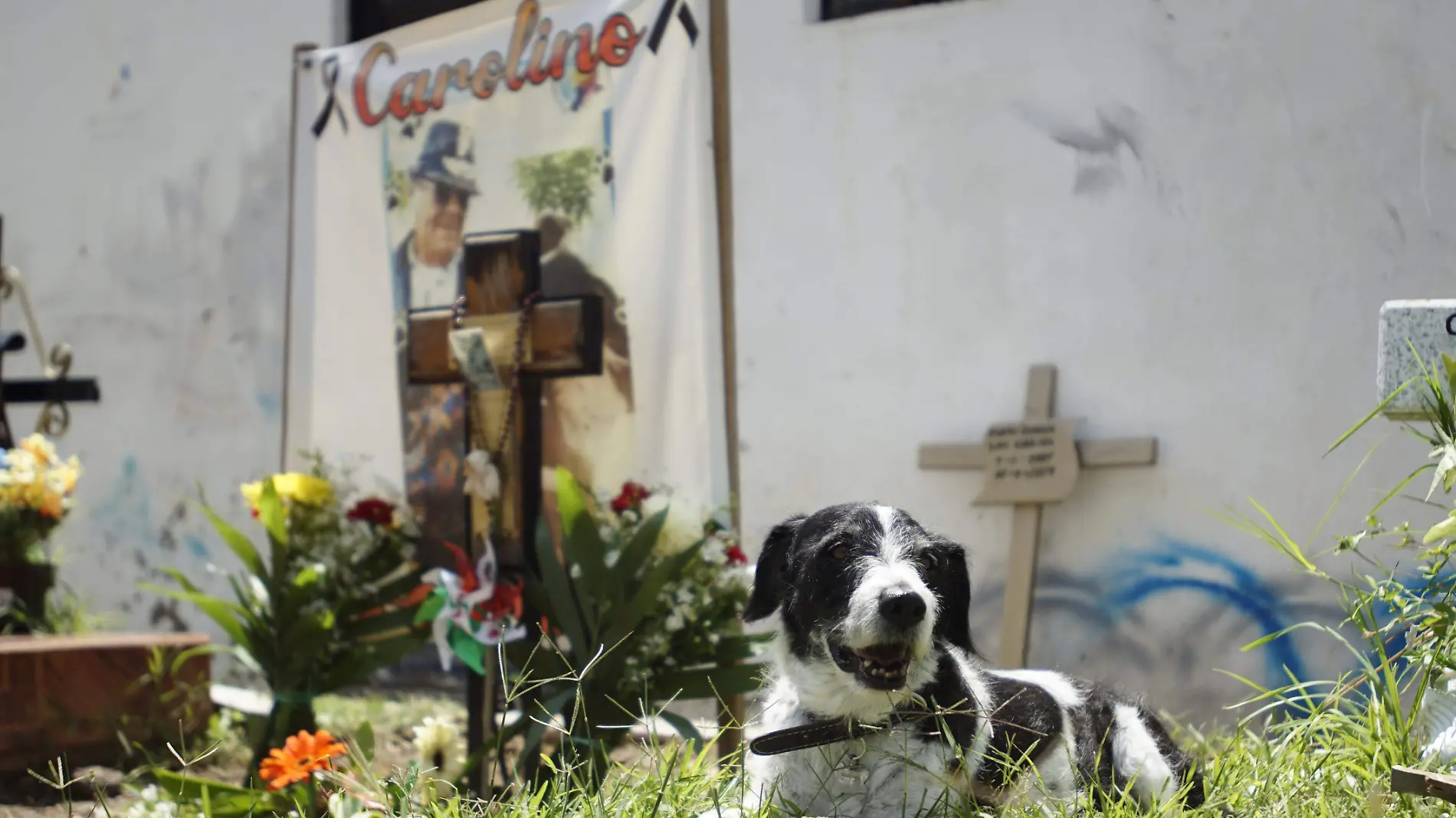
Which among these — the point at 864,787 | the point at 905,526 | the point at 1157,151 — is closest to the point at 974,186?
the point at 1157,151

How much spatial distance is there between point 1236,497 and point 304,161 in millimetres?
3466

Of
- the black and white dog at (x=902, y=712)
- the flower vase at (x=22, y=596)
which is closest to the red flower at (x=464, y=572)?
the black and white dog at (x=902, y=712)

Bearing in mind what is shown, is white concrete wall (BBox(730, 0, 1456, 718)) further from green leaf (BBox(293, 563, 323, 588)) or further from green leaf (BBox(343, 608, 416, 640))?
green leaf (BBox(293, 563, 323, 588))

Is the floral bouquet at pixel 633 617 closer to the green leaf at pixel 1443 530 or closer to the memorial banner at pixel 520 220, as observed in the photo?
the memorial banner at pixel 520 220

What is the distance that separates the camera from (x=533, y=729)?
3.24m

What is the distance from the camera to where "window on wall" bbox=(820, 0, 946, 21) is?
13.8 ft

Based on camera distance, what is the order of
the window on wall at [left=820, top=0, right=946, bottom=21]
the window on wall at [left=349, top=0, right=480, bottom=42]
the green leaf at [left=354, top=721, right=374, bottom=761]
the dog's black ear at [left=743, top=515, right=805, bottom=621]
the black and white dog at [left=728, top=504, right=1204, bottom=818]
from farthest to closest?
1. the window on wall at [left=349, top=0, right=480, bottom=42]
2. the window on wall at [left=820, top=0, right=946, bottom=21]
3. the green leaf at [left=354, top=721, right=374, bottom=761]
4. the dog's black ear at [left=743, top=515, right=805, bottom=621]
5. the black and white dog at [left=728, top=504, right=1204, bottom=818]

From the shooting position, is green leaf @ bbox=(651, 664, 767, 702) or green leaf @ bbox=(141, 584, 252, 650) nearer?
green leaf @ bbox=(651, 664, 767, 702)

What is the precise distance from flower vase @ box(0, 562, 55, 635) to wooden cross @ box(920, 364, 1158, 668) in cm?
311

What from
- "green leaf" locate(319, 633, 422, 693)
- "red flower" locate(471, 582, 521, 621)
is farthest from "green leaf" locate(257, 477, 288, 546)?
"red flower" locate(471, 582, 521, 621)

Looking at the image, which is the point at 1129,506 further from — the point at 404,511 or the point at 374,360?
the point at 374,360

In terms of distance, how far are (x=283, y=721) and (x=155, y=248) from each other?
3.16 meters

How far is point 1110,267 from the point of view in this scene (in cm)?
377

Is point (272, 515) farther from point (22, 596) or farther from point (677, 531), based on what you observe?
point (22, 596)
